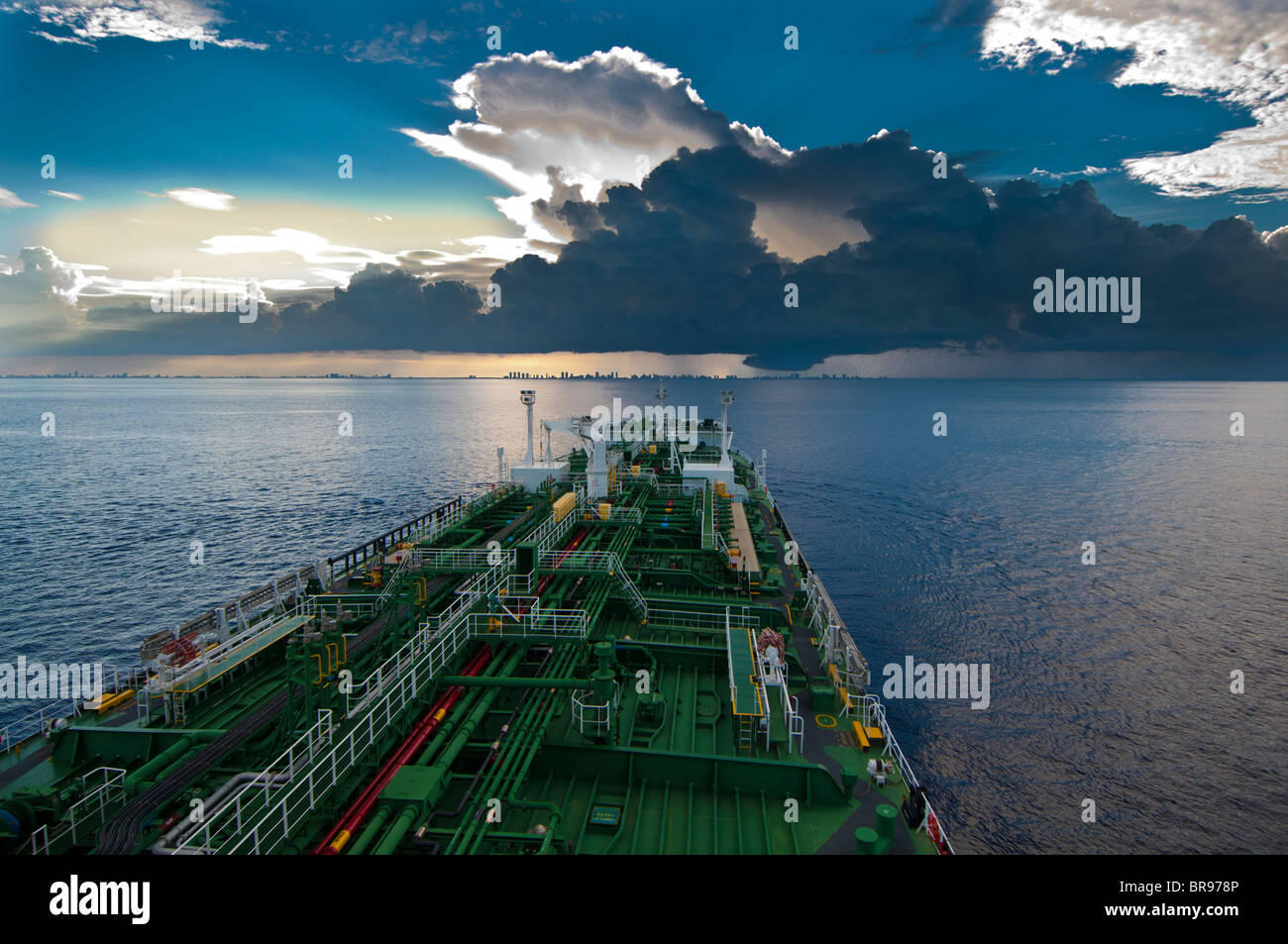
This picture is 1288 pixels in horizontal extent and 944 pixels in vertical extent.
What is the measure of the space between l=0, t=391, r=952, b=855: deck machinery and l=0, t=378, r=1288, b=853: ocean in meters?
11.4

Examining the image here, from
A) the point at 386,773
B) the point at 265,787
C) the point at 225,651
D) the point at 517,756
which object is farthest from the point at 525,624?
the point at 265,787

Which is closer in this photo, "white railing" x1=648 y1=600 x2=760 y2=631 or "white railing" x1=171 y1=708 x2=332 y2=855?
"white railing" x1=171 y1=708 x2=332 y2=855

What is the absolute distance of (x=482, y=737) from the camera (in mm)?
16375

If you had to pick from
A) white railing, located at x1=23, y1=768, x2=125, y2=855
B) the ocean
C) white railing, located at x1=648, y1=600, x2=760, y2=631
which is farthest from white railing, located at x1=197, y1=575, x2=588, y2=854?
the ocean

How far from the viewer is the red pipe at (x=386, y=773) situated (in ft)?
36.4

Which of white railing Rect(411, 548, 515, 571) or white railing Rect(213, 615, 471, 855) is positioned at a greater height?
white railing Rect(411, 548, 515, 571)

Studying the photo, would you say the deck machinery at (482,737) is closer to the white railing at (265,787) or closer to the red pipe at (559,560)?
the white railing at (265,787)

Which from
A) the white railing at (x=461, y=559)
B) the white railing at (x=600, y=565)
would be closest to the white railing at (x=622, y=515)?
the white railing at (x=600, y=565)

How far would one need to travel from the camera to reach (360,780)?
1298 centimetres

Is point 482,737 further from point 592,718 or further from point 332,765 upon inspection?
point 332,765

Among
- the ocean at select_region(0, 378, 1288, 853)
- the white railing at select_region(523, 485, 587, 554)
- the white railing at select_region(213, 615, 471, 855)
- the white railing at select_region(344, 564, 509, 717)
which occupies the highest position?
the white railing at select_region(523, 485, 587, 554)

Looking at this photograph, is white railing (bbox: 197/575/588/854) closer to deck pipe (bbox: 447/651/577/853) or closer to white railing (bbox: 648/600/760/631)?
deck pipe (bbox: 447/651/577/853)

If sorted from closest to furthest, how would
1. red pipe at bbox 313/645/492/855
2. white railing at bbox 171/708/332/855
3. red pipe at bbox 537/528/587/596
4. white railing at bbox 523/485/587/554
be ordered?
white railing at bbox 171/708/332/855, red pipe at bbox 313/645/492/855, red pipe at bbox 537/528/587/596, white railing at bbox 523/485/587/554

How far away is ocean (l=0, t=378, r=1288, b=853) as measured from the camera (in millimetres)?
25438
